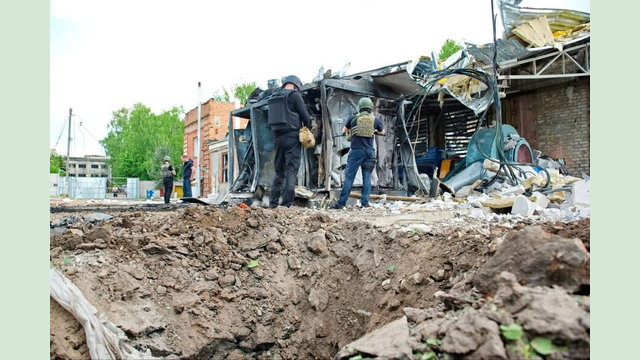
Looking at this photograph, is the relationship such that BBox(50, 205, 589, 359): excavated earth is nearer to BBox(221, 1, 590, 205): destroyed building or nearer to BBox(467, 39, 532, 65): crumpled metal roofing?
BBox(221, 1, 590, 205): destroyed building

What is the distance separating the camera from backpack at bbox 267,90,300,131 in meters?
6.62

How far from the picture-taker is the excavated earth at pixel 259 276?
307 cm

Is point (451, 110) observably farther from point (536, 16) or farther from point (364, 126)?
point (364, 126)

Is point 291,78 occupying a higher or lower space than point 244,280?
higher

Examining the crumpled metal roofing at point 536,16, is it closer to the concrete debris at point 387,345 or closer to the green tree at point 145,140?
the concrete debris at point 387,345

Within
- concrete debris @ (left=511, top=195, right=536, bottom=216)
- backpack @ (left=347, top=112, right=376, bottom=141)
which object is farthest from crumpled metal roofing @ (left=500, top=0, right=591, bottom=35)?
concrete debris @ (left=511, top=195, right=536, bottom=216)

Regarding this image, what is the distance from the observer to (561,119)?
37.3 feet

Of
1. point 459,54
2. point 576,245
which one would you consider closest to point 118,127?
point 459,54

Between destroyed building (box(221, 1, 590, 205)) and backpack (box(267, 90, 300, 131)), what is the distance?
1.23m

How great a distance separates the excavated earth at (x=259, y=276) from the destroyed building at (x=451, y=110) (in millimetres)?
3554

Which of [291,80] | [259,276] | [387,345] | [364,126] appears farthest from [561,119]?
[387,345]

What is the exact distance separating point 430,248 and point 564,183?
20.0ft

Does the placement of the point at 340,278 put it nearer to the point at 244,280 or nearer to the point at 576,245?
the point at 244,280

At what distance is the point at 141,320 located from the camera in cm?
315
